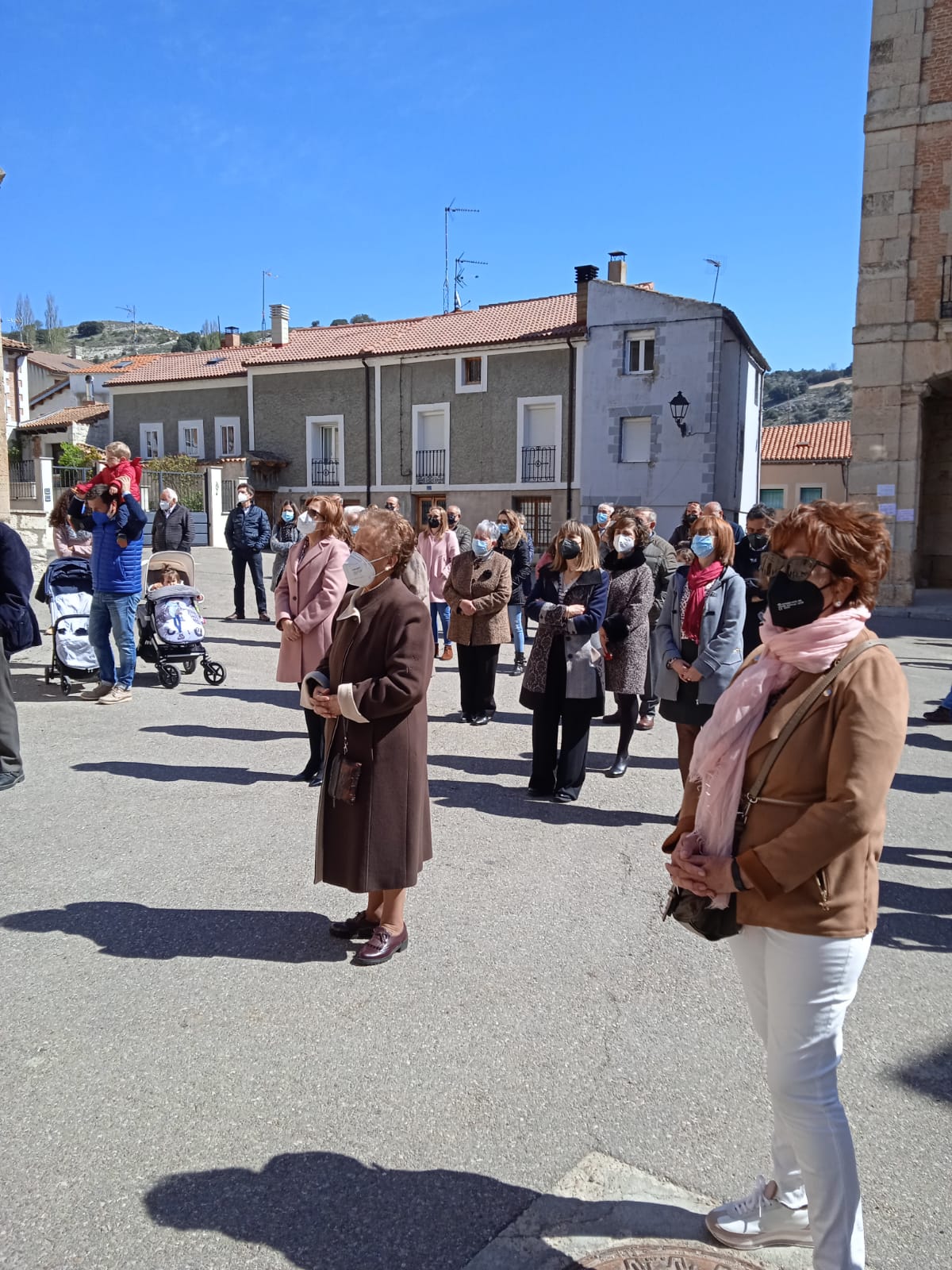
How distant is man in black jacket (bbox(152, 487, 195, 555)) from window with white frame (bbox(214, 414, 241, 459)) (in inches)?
1062

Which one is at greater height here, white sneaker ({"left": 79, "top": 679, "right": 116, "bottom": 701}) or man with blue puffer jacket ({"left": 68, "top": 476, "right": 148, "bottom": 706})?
man with blue puffer jacket ({"left": 68, "top": 476, "right": 148, "bottom": 706})

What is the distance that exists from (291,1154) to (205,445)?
39.3 m

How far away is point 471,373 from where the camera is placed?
33.3 m

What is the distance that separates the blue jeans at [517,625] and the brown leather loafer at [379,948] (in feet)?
24.1

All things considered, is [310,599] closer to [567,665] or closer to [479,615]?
[567,665]

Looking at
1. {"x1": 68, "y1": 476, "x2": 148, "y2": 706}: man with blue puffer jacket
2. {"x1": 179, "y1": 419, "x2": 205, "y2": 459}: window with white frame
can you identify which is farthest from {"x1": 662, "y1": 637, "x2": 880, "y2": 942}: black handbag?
→ {"x1": 179, "y1": 419, "x2": 205, "y2": 459}: window with white frame

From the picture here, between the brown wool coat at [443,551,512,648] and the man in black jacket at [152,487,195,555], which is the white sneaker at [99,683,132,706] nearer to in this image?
the brown wool coat at [443,551,512,648]

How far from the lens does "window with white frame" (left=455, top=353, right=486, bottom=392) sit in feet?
108

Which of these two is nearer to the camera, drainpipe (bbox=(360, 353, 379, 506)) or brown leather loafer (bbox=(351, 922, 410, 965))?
brown leather loafer (bbox=(351, 922, 410, 965))

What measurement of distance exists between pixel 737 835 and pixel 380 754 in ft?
5.90

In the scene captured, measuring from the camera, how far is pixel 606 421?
1197 inches

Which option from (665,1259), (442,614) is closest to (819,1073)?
(665,1259)

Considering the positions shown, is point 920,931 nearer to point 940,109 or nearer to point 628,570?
point 628,570

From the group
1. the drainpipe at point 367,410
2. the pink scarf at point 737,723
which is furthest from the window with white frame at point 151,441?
the pink scarf at point 737,723
